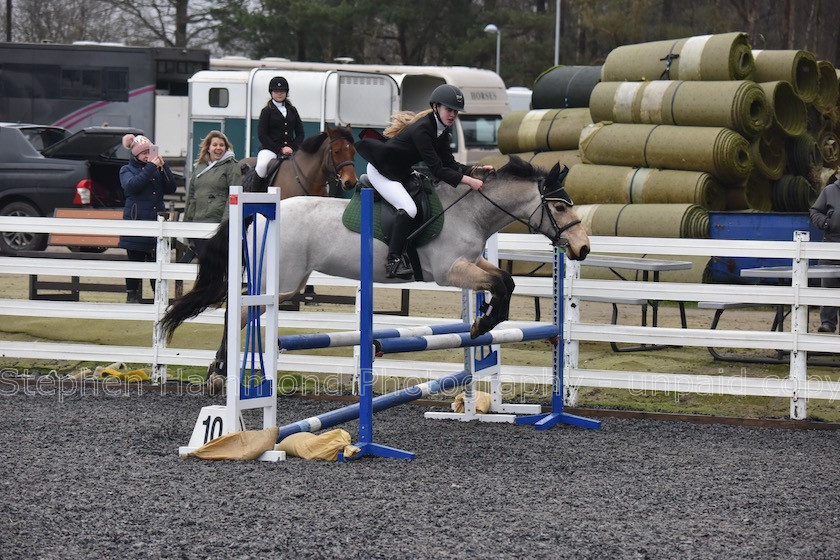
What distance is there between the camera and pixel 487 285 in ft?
24.7

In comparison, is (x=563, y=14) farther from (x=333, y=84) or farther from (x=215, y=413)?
(x=215, y=413)

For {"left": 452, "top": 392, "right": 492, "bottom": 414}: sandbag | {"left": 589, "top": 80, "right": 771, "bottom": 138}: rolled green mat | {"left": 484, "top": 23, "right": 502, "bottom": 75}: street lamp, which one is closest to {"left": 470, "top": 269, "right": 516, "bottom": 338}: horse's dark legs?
{"left": 452, "top": 392, "right": 492, "bottom": 414}: sandbag

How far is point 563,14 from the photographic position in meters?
43.3

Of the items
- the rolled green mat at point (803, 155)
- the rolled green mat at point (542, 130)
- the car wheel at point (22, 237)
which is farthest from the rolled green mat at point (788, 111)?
the car wheel at point (22, 237)

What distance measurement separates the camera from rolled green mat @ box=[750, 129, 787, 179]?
49.8 feet

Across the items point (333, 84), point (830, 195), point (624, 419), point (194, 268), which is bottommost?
point (624, 419)

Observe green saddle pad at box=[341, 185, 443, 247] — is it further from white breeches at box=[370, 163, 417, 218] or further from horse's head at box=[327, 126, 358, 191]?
horse's head at box=[327, 126, 358, 191]

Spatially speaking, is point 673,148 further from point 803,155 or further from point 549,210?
point 549,210

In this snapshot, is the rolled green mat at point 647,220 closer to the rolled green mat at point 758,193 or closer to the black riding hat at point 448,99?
the rolled green mat at point 758,193

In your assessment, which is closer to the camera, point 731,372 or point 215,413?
point 215,413

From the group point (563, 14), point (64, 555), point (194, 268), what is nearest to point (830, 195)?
point (194, 268)

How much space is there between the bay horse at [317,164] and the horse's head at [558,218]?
319 cm

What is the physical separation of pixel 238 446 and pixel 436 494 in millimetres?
1420

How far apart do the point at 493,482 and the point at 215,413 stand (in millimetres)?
1699
